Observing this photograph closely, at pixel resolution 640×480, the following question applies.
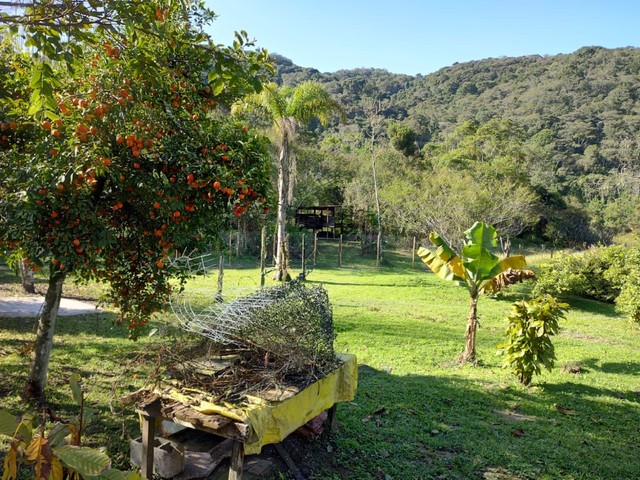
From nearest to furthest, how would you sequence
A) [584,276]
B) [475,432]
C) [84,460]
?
[84,460], [475,432], [584,276]

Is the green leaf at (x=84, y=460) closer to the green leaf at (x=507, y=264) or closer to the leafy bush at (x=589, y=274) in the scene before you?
the green leaf at (x=507, y=264)

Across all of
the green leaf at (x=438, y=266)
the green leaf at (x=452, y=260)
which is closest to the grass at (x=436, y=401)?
the green leaf at (x=452, y=260)

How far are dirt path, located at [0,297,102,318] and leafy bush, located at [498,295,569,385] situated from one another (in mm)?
9102

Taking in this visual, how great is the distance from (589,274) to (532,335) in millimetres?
12221

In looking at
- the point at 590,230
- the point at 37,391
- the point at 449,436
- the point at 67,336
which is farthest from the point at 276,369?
the point at 590,230

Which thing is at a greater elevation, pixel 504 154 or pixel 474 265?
pixel 504 154

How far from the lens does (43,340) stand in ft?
19.1

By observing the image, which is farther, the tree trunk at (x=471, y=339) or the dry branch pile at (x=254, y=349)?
the tree trunk at (x=471, y=339)

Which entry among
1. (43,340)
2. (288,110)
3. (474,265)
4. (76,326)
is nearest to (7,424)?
(43,340)

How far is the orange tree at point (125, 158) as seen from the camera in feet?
13.2

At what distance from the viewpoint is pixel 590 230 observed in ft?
111

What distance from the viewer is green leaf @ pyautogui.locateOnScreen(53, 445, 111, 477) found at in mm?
1293

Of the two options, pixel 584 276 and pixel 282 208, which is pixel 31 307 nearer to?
pixel 282 208

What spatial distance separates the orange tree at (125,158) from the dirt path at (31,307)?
7.13 metres
